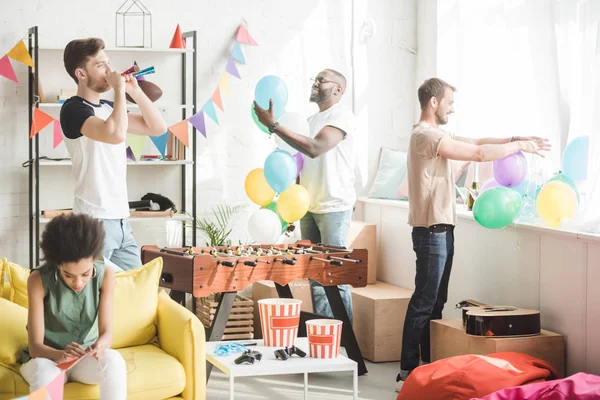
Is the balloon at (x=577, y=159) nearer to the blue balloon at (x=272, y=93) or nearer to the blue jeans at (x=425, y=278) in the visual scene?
the blue jeans at (x=425, y=278)

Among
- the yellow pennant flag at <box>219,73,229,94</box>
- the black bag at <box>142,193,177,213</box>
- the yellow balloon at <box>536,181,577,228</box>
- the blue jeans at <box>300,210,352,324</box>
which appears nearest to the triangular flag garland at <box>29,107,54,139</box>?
the black bag at <box>142,193,177,213</box>

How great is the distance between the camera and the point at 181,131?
16.5 feet

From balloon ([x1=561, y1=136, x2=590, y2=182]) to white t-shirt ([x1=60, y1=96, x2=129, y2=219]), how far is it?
83.4 inches

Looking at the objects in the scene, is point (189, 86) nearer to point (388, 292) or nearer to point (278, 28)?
point (278, 28)

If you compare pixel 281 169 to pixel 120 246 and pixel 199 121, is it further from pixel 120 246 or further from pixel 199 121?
pixel 120 246

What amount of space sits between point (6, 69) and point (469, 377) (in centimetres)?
313

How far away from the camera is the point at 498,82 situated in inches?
203

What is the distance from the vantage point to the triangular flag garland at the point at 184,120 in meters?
4.74

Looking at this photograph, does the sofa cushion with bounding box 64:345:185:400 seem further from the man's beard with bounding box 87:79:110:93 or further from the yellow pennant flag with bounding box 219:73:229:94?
the yellow pennant flag with bounding box 219:73:229:94

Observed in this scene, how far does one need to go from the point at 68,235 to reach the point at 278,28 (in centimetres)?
316

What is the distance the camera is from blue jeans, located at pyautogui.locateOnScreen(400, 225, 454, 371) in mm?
4164

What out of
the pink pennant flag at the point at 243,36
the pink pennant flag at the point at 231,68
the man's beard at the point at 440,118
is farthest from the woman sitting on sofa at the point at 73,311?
the pink pennant flag at the point at 243,36

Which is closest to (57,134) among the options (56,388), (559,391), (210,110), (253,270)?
(210,110)

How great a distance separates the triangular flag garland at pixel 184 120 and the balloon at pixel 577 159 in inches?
82.3
